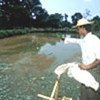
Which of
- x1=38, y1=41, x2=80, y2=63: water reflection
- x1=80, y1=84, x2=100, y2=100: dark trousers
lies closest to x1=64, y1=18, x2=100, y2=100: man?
x1=80, y1=84, x2=100, y2=100: dark trousers

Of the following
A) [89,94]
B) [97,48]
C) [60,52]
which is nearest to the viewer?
[97,48]

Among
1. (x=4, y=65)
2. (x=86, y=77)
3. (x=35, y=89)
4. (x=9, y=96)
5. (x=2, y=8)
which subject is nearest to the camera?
(x=86, y=77)

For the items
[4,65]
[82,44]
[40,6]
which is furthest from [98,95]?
[40,6]

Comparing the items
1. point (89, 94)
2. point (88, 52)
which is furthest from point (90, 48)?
point (89, 94)

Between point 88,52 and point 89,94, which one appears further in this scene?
point 89,94

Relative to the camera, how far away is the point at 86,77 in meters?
4.55

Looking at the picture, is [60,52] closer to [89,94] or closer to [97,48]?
[89,94]

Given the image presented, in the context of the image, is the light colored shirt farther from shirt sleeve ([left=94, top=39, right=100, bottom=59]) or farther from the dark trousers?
the dark trousers

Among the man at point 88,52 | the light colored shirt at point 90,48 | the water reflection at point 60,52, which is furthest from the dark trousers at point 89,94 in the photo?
the water reflection at point 60,52

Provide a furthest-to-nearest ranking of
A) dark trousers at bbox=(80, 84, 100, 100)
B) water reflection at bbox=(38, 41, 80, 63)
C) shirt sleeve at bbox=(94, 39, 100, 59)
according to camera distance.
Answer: water reflection at bbox=(38, 41, 80, 63) < dark trousers at bbox=(80, 84, 100, 100) < shirt sleeve at bbox=(94, 39, 100, 59)

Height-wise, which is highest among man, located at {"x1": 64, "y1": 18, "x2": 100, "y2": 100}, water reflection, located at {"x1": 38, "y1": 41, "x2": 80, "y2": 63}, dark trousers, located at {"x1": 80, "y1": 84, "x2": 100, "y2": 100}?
man, located at {"x1": 64, "y1": 18, "x2": 100, "y2": 100}

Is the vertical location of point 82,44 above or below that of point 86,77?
above

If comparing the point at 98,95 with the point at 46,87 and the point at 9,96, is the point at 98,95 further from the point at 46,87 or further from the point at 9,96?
the point at 46,87

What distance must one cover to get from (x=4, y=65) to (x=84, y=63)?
436 inches
